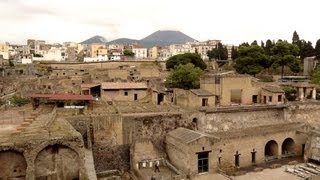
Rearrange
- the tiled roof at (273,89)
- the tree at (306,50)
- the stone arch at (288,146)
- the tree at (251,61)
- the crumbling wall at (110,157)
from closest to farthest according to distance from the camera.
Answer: the crumbling wall at (110,157) < the stone arch at (288,146) < the tiled roof at (273,89) < the tree at (251,61) < the tree at (306,50)

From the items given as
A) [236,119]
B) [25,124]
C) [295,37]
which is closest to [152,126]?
[236,119]

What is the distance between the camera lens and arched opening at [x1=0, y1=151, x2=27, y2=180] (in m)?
16.2

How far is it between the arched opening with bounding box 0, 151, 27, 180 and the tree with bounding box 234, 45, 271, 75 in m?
36.2

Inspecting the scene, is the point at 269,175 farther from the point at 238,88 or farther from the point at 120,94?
the point at 120,94

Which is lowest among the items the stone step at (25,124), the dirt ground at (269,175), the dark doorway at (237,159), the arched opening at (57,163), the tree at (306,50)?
the dirt ground at (269,175)

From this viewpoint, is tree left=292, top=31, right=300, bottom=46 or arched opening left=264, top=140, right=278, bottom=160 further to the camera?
tree left=292, top=31, right=300, bottom=46

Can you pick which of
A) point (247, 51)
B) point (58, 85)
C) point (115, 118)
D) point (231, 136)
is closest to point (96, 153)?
point (115, 118)

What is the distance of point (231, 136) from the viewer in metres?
25.1

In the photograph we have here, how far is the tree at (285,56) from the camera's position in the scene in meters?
48.0

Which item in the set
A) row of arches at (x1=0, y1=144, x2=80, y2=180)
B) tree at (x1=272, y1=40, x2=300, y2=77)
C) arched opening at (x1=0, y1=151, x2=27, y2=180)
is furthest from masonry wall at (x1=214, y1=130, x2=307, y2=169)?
tree at (x1=272, y1=40, x2=300, y2=77)

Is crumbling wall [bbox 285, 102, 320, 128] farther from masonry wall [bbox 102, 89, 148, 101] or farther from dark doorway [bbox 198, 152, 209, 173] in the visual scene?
masonry wall [bbox 102, 89, 148, 101]

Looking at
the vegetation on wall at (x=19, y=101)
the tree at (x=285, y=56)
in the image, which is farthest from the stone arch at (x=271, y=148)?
the vegetation on wall at (x=19, y=101)

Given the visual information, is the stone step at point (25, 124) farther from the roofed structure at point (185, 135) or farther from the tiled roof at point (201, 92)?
the tiled roof at point (201, 92)

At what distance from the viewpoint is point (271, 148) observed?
2788cm
